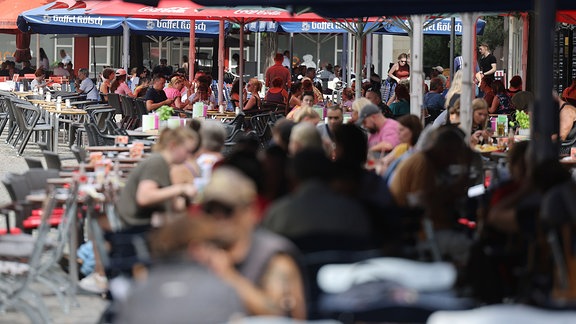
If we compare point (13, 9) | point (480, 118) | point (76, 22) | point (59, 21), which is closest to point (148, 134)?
point (480, 118)

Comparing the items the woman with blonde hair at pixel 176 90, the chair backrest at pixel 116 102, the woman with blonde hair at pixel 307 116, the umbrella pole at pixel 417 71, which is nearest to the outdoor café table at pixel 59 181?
the woman with blonde hair at pixel 307 116

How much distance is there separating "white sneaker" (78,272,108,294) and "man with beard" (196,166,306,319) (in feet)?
13.0

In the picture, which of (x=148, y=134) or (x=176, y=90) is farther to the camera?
(x=176, y=90)

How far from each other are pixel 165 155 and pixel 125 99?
1498cm

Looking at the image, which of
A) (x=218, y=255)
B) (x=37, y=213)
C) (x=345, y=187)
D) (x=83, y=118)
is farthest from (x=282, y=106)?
(x=218, y=255)

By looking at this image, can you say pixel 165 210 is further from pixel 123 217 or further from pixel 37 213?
pixel 37 213

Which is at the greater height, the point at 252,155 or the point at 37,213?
the point at 252,155

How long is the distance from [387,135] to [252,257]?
7085 mm

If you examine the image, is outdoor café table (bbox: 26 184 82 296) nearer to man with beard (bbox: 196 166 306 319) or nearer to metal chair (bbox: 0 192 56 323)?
→ metal chair (bbox: 0 192 56 323)

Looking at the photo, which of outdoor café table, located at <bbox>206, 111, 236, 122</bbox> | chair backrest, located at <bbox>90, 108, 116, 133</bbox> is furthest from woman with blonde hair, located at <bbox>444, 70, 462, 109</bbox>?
chair backrest, located at <bbox>90, 108, 116, 133</bbox>

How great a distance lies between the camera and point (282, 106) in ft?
73.7

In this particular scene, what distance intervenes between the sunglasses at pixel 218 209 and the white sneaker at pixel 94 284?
4085mm

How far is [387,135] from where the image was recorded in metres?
12.4

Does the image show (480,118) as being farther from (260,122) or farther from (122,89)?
(122,89)
